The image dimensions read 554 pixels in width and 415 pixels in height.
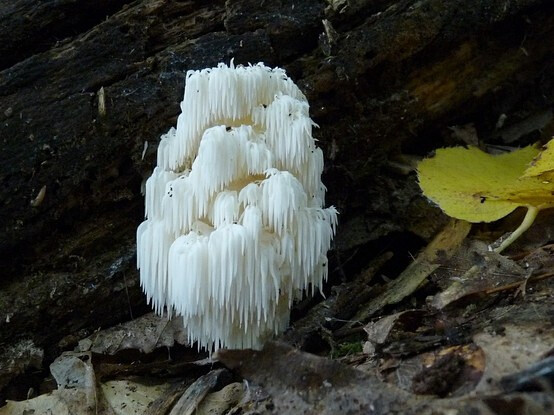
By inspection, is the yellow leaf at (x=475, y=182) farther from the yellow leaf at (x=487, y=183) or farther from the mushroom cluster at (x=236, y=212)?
the mushroom cluster at (x=236, y=212)

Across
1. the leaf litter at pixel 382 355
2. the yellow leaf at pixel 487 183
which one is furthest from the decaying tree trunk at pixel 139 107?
the yellow leaf at pixel 487 183

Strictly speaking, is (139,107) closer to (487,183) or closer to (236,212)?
(236,212)

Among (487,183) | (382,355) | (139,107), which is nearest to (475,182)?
(487,183)

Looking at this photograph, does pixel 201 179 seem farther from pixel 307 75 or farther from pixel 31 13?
pixel 31 13

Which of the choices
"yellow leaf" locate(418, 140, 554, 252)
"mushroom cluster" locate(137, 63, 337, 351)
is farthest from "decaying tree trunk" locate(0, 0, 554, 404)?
"mushroom cluster" locate(137, 63, 337, 351)

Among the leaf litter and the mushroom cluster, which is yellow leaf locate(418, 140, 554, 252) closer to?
the leaf litter

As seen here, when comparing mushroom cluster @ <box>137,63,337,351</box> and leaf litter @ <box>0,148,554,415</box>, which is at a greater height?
mushroom cluster @ <box>137,63,337,351</box>

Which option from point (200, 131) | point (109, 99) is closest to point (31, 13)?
point (109, 99)
